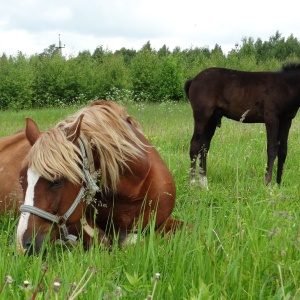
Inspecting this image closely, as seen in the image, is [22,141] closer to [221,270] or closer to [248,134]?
[221,270]

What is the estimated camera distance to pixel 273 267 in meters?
2.08

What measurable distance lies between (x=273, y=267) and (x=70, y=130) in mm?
1445

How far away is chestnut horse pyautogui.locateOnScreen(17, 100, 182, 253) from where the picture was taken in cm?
256

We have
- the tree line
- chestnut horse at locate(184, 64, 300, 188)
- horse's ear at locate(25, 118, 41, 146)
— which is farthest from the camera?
the tree line

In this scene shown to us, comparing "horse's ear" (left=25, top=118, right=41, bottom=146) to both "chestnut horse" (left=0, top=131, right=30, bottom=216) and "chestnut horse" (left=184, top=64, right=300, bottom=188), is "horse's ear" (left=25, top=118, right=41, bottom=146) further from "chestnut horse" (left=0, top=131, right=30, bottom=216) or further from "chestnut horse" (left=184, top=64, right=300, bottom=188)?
"chestnut horse" (left=184, top=64, right=300, bottom=188)

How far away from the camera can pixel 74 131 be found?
279 centimetres

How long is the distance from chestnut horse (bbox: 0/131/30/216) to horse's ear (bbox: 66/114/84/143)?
1.39 m

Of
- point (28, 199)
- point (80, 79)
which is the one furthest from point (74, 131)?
point (80, 79)

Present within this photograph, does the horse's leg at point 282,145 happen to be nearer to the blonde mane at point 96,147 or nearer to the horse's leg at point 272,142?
the horse's leg at point 272,142

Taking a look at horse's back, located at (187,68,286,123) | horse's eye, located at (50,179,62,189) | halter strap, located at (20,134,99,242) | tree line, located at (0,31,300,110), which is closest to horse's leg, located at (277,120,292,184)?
horse's back, located at (187,68,286,123)

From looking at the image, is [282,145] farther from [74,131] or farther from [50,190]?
[50,190]

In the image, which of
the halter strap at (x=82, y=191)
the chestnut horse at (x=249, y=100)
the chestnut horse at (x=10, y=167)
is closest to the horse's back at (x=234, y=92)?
the chestnut horse at (x=249, y=100)

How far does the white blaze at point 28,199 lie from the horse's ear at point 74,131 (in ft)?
1.09

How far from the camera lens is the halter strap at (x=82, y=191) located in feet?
8.32
